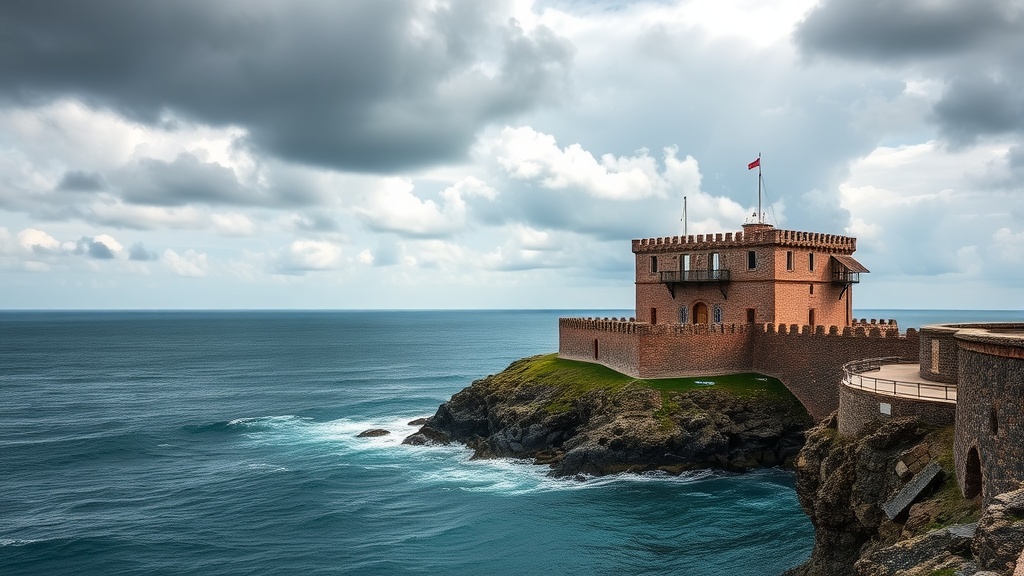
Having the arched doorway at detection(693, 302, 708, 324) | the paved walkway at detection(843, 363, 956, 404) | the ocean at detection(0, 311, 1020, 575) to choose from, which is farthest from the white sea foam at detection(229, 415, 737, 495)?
the arched doorway at detection(693, 302, 708, 324)

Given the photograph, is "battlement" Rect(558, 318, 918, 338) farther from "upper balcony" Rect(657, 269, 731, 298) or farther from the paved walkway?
the paved walkway

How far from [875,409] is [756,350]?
27.5 m

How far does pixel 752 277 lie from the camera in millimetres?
52969

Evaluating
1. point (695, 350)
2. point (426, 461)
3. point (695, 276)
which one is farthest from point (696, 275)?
point (426, 461)

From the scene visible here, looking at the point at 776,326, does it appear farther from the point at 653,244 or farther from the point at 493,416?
the point at 493,416

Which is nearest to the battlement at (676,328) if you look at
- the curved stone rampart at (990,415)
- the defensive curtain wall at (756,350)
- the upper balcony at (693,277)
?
the defensive curtain wall at (756,350)

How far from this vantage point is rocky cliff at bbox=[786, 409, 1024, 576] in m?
13.8

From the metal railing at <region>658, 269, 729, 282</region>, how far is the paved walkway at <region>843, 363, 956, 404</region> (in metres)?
20.6

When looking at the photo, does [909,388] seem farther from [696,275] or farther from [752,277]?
[696,275]

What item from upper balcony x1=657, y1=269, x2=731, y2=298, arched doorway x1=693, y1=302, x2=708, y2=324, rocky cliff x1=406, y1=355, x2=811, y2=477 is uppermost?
upper balcony x1=657, y1=269, x2=731, y2=298

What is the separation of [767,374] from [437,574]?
98.3ft

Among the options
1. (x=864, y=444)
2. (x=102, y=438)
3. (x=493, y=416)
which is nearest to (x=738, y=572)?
(x=864, y=444)

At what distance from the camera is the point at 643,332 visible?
50.8m

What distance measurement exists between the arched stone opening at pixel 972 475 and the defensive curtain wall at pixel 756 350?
25.4 m
